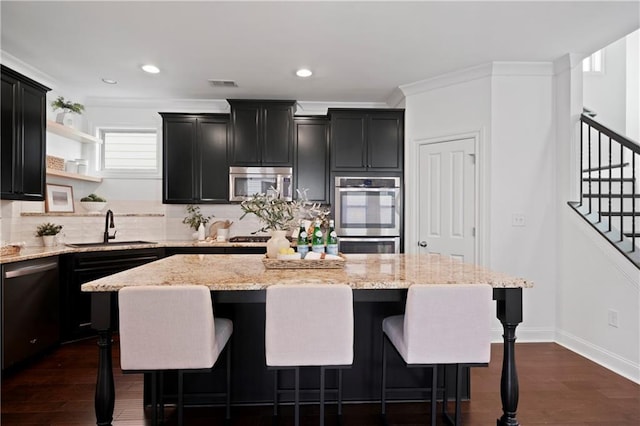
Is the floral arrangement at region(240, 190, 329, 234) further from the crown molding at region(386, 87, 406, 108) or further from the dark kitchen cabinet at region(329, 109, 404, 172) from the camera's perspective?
the crown molding at region(386, 87, 406, 108)

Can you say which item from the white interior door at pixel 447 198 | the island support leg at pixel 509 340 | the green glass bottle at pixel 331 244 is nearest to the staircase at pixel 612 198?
Result: the white interior door at pixel 447 198

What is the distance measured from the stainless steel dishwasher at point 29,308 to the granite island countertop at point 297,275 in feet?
4.50

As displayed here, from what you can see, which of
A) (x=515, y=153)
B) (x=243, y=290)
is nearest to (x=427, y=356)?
(x=243, y=290)

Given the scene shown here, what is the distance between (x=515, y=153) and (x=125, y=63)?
4012 mm

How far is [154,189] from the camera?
4.66 metres

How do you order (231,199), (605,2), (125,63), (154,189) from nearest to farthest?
(605,2), (125,63), (231,199), (154,189)

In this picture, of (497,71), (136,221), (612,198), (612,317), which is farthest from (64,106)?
(612,198)

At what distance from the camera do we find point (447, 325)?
169cm

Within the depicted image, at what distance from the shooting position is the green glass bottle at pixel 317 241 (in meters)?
2.22

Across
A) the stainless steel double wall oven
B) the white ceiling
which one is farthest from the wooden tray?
the stainless steel double wall oven

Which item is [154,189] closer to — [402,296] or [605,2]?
[402,296]

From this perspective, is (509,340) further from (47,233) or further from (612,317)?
(47,233)

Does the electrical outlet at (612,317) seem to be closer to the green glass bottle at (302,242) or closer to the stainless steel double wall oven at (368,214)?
the stainless steel double wall oven at (368,214)

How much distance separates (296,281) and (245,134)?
3014mm
